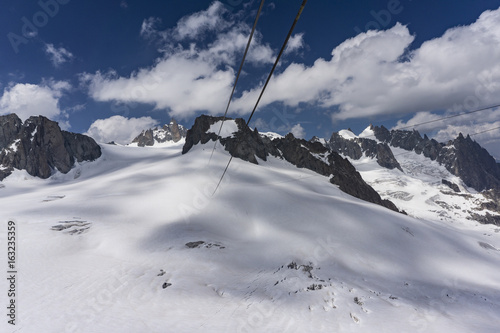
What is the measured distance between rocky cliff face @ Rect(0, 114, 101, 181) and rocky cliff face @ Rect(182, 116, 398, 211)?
204 ft

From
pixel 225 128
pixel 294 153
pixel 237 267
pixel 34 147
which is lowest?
pixel 34 147

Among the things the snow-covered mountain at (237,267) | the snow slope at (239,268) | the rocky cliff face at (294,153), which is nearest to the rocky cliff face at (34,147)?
the rocky cliff face at (294,153)

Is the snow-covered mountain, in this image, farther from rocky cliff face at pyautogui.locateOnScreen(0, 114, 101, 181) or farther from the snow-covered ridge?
rocky cliff face at pyautogui.locateOnScreen(0, 114, 101, 181)

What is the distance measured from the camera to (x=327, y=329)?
12.6 m

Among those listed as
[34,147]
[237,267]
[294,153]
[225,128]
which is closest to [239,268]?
[237,267]

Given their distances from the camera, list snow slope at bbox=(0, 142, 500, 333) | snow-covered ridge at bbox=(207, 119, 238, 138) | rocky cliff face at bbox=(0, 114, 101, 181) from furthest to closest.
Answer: snow-covered ridge at bbox=(207, 119, 238, 138) → rocky cliff face at bbox=(0, 114, 101, 181) → snow slope at bbox=(0, 142, 500, 333)

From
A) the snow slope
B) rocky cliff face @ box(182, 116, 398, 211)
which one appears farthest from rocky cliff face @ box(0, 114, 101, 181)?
the snow slope

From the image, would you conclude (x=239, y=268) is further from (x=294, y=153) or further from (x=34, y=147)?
(x=34, y=147)

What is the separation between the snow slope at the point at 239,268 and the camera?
13859mm

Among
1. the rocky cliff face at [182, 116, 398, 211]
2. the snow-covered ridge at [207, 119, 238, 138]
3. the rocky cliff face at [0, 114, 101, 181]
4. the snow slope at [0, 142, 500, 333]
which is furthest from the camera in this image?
the snow-covered ridge at [207, 119, 238, 138]

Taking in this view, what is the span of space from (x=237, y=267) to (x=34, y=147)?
138m

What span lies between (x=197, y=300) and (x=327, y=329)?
28.0 ft

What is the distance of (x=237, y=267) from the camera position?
25141 millimetres

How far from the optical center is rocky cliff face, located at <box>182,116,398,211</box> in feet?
352
